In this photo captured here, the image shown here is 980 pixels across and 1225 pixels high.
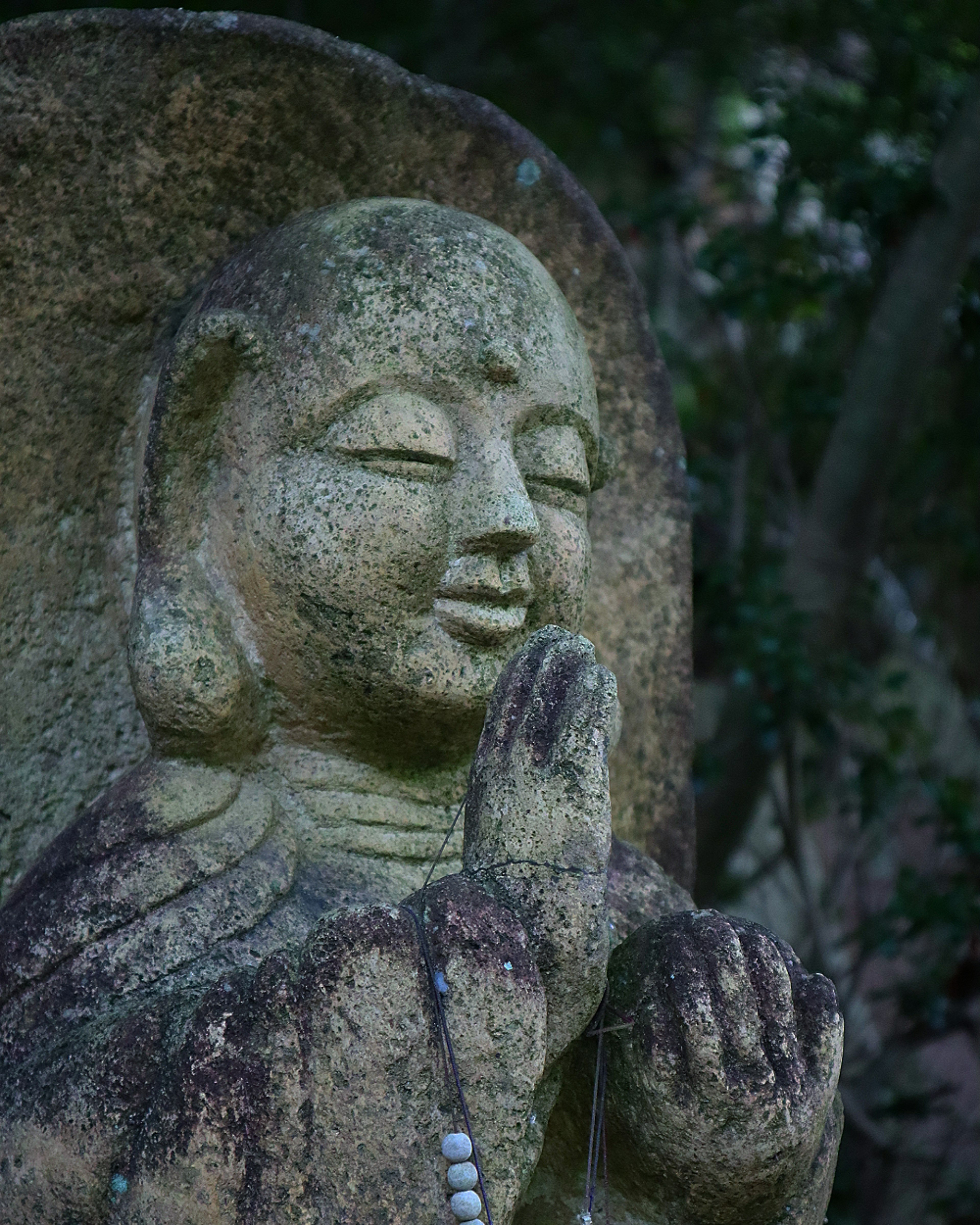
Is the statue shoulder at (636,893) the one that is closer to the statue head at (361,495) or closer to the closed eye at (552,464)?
the statue head at (361,495)

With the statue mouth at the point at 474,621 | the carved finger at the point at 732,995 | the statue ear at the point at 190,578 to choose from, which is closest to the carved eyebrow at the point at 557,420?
the statue mouth at the point at 474,621

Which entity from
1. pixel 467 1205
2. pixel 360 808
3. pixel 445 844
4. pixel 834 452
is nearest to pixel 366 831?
pixel 360 808

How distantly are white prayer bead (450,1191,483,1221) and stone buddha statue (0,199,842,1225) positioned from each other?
2cm

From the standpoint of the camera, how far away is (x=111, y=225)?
229 centimetres

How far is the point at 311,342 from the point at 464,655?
1.53 feet

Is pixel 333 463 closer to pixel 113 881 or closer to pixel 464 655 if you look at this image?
pixel 464 655

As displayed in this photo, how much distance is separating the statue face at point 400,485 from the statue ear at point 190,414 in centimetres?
4

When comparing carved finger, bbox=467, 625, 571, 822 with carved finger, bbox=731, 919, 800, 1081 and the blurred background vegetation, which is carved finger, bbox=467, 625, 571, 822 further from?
the blurred background vegetation

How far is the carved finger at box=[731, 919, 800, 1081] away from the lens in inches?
67.4

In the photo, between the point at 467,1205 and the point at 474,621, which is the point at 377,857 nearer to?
the point at 474,621

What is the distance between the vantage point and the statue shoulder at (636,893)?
210 centimetres

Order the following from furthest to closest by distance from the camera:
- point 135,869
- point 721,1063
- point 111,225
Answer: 1. point 111,225
2. point 135,869
3. point 721,1063

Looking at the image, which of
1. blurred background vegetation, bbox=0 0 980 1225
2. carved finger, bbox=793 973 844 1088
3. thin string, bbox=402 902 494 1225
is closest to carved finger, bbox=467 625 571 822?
thin string, bbox=402 902 494 1225

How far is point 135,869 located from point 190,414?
2.12ft
